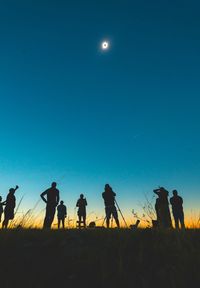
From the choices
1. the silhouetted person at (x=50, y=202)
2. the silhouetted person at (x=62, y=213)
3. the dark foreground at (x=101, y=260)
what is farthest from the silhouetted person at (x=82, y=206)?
the dark foreground at (x=101, y=260)

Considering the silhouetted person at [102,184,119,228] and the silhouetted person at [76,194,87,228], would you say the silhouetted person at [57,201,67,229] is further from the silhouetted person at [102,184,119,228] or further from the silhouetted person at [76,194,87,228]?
the silhouetted person at [102,184,119,228]

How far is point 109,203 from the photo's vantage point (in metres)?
12.6

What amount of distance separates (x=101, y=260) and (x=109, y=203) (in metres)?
7.86

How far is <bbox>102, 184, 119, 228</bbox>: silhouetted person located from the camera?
12188mm

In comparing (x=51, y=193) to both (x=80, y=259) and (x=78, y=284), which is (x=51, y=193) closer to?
(x=80, y=259)

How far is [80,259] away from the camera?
5.07 metres

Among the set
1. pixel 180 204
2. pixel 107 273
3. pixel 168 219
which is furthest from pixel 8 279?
pixel 180 204

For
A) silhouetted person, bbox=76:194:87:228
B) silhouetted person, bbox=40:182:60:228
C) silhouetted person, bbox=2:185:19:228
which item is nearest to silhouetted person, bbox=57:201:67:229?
silhouetted person, bbox=76:194:87:228

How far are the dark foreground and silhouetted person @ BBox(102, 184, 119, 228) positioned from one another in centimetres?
595

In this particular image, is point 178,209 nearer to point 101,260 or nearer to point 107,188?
point 107,188

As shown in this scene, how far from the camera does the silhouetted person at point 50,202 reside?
1097 centimetres

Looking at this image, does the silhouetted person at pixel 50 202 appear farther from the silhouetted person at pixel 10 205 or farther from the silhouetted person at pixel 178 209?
the silhouetted person at pixel 178 209

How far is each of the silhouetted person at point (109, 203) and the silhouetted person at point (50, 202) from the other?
7.48 feet

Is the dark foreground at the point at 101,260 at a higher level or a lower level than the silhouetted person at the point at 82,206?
lower
